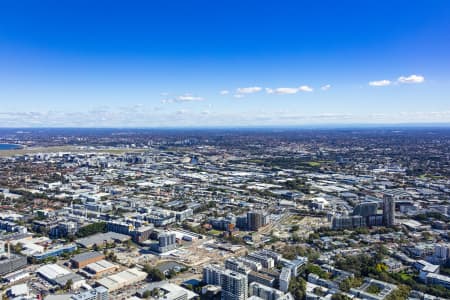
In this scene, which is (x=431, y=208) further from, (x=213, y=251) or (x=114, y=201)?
(x=114, y=201)

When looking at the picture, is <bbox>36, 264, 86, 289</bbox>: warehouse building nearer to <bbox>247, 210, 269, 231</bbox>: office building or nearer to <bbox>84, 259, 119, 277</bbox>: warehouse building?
<bbox>84, 259, 119, 277</bbox>: warehouse building

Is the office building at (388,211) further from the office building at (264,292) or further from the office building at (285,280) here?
Answer: the office building at (264,292)

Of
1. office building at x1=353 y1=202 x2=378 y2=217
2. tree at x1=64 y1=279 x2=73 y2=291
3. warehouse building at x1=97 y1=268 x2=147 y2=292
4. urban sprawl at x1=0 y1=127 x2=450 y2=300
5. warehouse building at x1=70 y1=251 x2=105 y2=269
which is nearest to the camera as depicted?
urban sprawl at x1=0 y1=127 x2=450 y2=300

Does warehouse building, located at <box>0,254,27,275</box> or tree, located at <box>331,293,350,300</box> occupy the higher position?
tree, located at <box>331,293,350,300</box>

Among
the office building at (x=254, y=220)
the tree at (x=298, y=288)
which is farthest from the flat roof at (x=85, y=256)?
the tree at (x=298, y=288)

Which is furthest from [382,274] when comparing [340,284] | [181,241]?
[181,241]

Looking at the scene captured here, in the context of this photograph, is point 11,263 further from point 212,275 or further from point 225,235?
point 225,235

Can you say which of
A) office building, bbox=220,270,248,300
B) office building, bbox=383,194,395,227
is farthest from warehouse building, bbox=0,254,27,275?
office building, bbox=383,194,395,227

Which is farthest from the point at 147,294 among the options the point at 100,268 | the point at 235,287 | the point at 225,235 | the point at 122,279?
the point at 225,235

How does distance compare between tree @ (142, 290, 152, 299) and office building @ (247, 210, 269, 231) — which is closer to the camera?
tree @ (142, 290, 152, 299)

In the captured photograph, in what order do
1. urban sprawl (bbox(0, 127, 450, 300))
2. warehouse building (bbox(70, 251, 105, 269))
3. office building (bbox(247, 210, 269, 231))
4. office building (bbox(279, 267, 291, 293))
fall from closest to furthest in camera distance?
1. office building (bbox(279, 267, 291, 293))
2. urban sprawl (bbox(0, 127, 450, 300))
3. warehouse building (bbox(70, 251, 105, 269))
4. office building (bbox(247, 210, 269, 231))

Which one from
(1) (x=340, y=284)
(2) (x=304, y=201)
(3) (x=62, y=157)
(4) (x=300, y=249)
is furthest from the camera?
(3) (x=62, y=157)
